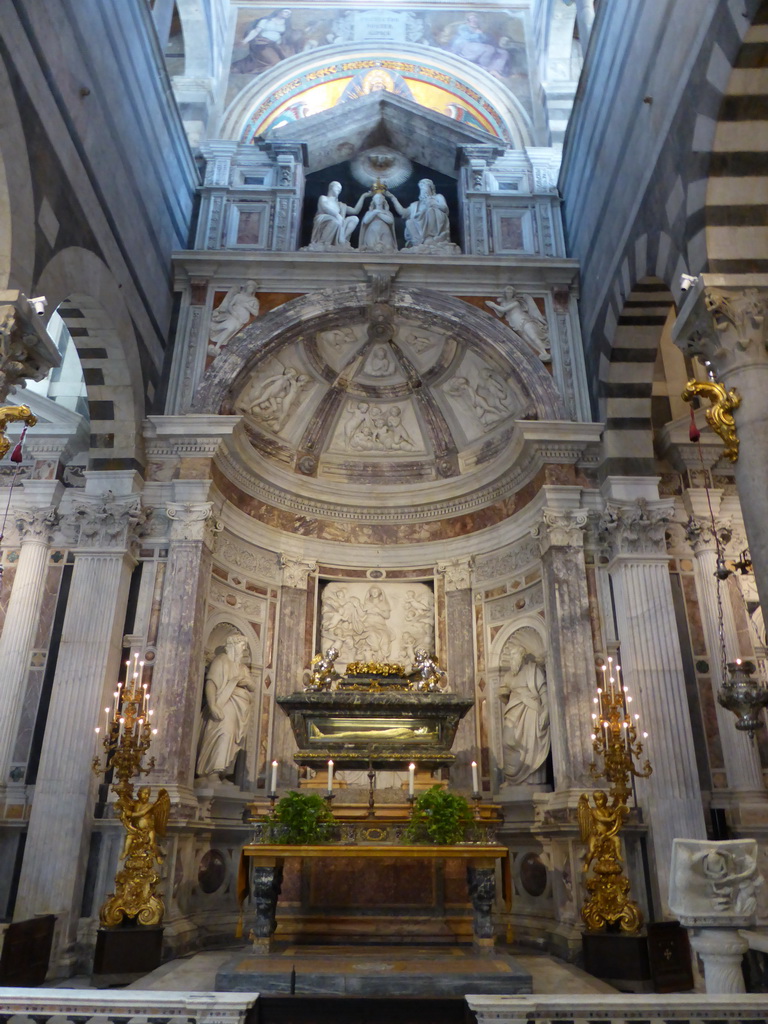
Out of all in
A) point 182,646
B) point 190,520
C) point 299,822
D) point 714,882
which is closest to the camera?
point 714,882

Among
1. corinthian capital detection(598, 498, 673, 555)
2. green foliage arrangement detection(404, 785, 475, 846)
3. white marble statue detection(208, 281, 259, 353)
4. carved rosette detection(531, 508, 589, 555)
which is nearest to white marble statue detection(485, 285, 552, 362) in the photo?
carved rosette detection(531, 508, 589, 555)

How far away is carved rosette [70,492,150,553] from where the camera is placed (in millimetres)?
10227

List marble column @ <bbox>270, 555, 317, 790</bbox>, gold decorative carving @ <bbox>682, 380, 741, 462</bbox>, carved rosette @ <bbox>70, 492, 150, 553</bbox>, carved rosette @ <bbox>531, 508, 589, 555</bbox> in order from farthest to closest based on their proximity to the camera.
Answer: marble column @ <bbox>270, 555, 317, 790</bbox> → carved rosette @ <bbox>531, 508, 589, 555</bbox> → carved rosette @ <bbox>70, 492, 150, 553</bbox> → gold decorative carving @ <bbox>682, 380, 741, 462</bbox>

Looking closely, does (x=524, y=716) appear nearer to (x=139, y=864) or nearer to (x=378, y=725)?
(x=378, y=725)

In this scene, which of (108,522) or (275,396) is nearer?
(108,522)

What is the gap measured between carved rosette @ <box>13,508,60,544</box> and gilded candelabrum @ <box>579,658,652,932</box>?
7.13m

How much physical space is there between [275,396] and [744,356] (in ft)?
24.7

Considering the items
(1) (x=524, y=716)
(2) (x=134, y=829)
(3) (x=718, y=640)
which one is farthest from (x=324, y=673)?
(3) (x=718, y=640)

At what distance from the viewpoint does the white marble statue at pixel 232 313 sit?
467 inches

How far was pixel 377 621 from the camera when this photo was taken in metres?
12.8

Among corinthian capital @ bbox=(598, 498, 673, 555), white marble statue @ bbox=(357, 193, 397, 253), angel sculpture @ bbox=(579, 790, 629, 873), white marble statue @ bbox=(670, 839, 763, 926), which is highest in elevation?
white marble statue @ bbox=(357, 193, 397, 253)

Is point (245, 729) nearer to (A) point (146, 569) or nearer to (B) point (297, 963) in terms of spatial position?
(A) point (146, 569)

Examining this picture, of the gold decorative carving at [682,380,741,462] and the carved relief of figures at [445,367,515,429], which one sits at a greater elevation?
the carved relief of figures at [445,367,515,429]

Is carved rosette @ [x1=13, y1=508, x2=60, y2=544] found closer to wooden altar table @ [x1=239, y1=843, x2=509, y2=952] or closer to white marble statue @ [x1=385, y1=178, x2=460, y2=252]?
wooden altar table @ [x1=239, y1=843, x2=509, y2=952]
